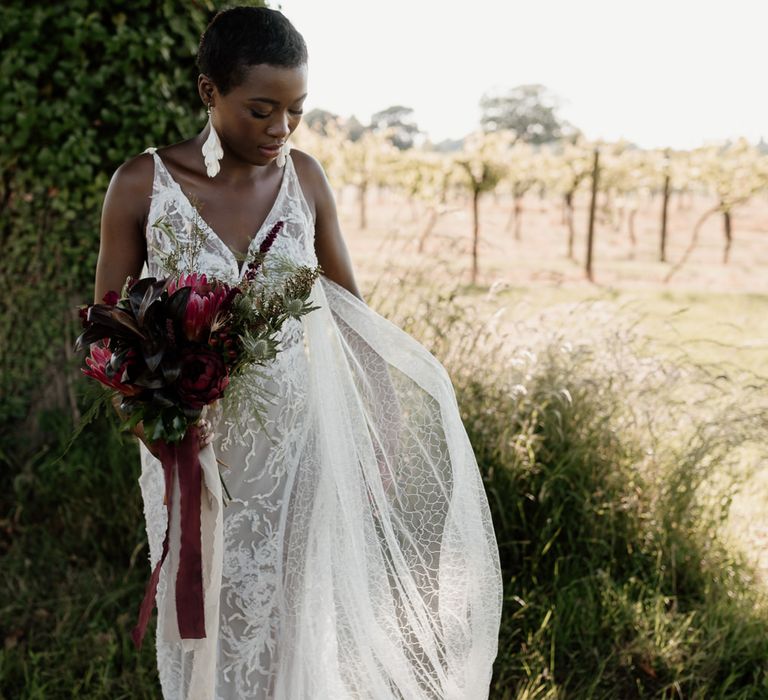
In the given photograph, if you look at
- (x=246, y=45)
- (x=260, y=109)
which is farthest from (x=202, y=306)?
(x=246, y=45)

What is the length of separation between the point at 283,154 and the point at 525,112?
8857 centimetres

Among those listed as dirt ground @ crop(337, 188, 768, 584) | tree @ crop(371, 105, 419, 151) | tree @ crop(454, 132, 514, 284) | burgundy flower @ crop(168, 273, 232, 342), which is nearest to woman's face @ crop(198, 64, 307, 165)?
burgundy flower @ crop(168, 273, 232, 342)

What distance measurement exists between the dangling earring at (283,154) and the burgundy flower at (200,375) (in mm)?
784

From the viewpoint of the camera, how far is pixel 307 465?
2.19 meters

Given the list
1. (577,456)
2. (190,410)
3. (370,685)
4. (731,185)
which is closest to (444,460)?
(370,685)

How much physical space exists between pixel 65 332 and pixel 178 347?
2904 mm

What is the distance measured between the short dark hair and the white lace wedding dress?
0.30m

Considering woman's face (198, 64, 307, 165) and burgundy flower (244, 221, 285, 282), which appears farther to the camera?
woman's face (198, 64, 307, 165)

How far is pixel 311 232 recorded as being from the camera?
7.29 ft

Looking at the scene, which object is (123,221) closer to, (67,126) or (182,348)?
(182,348)

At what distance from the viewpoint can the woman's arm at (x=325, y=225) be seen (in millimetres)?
2285

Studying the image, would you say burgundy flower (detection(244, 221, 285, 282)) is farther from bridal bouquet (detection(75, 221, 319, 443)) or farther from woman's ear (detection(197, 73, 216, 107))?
woman's ear (detection(197, 73, 216, 107))

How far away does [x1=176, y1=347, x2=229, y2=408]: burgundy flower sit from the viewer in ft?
5.03

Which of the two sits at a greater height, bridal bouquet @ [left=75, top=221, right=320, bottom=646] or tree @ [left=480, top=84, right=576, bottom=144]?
tree @ [left=480, top=84, right=576, bottom=144]
